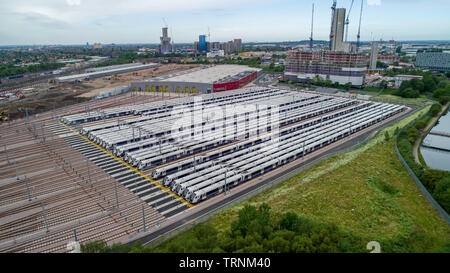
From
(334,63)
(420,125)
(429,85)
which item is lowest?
(420,125)

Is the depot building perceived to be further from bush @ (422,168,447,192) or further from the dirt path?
bush @ (422,168,447,192)

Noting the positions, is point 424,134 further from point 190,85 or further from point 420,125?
point 190,85

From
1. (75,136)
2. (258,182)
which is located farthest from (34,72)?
(258,182)

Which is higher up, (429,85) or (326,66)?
(326,66)

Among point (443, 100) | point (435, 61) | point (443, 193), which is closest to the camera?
point (443, 193)

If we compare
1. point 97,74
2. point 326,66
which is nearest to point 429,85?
point 326,66

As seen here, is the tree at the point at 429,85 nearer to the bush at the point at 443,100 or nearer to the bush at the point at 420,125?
the bush at the point at 443,100

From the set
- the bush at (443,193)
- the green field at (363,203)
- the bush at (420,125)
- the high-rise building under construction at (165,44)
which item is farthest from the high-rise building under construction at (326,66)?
the high-rise building under construction at (165,44)

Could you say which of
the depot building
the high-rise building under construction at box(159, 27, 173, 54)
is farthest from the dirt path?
A: the high-rise building under construction at box(159, 27, 173, 54)

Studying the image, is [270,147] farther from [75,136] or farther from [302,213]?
[75,136]
